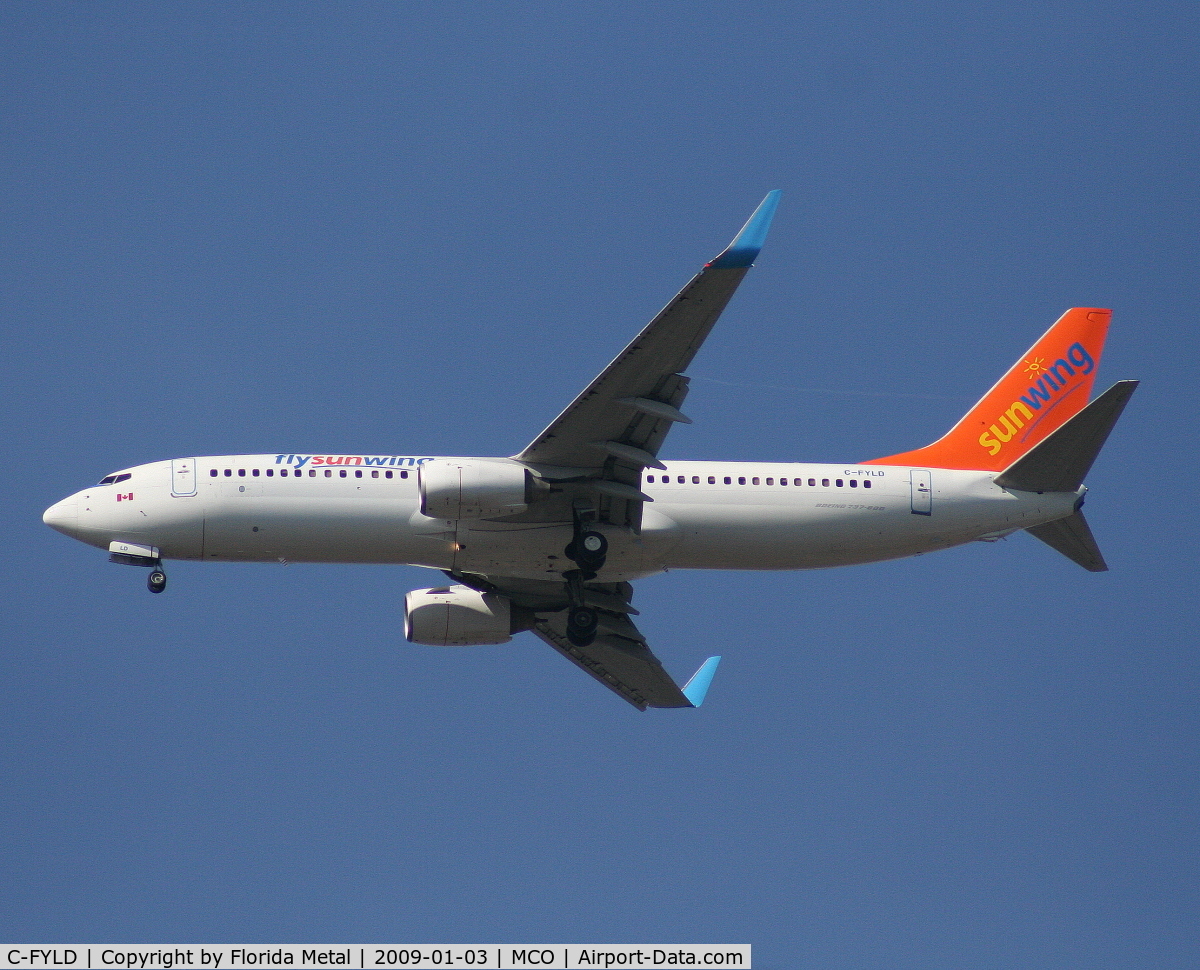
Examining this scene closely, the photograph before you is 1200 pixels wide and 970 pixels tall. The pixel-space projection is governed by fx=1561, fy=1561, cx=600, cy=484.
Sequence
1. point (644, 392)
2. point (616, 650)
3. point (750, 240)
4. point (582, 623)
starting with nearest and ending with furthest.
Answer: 1. point (750, 240)
2. point (644, 392)
3. point (582, 623)
4. point (616, 650)

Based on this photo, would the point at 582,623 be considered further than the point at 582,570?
Yes

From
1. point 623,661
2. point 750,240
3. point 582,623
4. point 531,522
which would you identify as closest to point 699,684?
point 623,661

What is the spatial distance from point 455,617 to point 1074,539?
718 inches

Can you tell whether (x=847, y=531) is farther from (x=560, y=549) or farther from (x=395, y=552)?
(x=395, y=552)

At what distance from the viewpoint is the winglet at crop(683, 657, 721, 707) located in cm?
4978

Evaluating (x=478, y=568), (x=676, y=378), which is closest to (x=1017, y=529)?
(x=676, y=378)

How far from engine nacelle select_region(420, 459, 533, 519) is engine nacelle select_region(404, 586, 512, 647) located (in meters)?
6.54

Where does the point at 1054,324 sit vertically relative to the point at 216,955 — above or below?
above

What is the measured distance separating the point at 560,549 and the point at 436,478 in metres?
4.73

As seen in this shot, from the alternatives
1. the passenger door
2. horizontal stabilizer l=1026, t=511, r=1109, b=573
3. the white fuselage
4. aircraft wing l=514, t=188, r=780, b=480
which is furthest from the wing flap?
horizontal stabilizer l=1026, t=511, r=1109, b=573

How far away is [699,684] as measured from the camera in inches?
1964

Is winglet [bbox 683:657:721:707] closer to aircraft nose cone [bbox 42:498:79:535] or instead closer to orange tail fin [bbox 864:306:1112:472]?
orange tail fin [bbox 864:306:1112:472]

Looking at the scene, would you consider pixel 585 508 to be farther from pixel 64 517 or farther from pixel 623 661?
pixel 64 517

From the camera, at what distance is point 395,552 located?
→ 1684 inches
